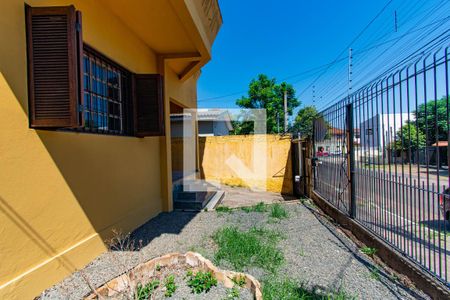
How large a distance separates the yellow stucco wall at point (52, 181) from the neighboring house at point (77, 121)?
0.01 m

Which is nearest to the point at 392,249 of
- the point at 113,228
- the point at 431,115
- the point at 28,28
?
the point at 431,115

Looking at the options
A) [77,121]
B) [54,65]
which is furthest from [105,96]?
[77,121]

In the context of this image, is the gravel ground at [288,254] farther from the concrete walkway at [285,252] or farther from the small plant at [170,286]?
the small plant at [170,286]

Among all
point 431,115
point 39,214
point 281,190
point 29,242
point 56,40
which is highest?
point 56,40

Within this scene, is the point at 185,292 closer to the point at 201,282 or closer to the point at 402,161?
the point at 201,282

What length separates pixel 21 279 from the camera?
2.53 m

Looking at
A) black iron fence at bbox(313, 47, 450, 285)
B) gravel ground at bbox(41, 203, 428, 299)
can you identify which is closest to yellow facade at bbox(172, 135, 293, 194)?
gravel ground at bbox(41, 203, 428, 299)

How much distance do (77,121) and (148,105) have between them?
2446 mm

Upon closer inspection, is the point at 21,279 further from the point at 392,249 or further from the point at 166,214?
the point at 392,249

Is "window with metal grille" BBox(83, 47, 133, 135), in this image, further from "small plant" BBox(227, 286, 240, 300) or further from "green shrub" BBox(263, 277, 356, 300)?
"green shrub" BBox(263, 277, 356, 300)

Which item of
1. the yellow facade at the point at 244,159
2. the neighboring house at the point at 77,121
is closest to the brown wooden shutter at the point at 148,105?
the neighboring house at the point at 77,121

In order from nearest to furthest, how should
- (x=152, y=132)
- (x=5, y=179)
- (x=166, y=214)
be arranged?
1. (x=5, y=179)
2. (x=152, y=132)
3. (x=166, y=214)

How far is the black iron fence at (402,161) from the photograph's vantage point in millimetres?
2543

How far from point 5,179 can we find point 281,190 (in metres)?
9.49
